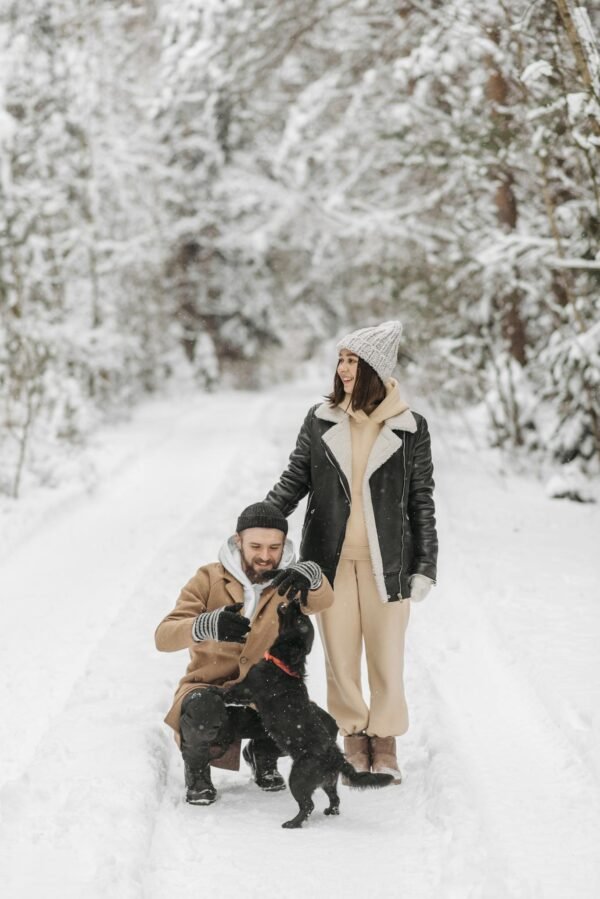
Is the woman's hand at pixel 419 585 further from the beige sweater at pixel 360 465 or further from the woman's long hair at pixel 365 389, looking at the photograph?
the woman's long hair at pixel 365 389

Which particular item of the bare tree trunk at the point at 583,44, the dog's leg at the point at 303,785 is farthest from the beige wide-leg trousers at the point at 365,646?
the bare tree trunk at the point at 583,44

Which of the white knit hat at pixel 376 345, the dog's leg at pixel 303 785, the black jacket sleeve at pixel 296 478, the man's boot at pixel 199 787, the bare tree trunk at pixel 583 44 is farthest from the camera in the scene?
the bare tree trunk at pixel 583 44

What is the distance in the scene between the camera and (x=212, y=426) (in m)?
22.4

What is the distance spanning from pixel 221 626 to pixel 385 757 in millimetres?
1164

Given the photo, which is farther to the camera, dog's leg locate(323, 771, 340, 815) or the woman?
the woman

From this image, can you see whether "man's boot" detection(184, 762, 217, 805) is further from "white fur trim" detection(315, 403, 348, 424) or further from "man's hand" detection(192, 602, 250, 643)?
"white fur trim" detection(315, 403, 348, 424)

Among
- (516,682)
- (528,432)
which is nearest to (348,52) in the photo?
(528,432)

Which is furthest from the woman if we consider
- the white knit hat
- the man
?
the man

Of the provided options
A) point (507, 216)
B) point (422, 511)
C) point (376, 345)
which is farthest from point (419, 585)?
point (507, 216)

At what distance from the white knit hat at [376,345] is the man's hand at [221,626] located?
1.25 m

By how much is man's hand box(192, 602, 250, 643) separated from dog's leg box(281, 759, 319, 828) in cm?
55

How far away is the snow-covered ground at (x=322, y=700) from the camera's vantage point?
3.56 meters

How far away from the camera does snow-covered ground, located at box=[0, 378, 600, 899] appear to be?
3564 mm

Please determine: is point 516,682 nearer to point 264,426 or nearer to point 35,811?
point 35,811
